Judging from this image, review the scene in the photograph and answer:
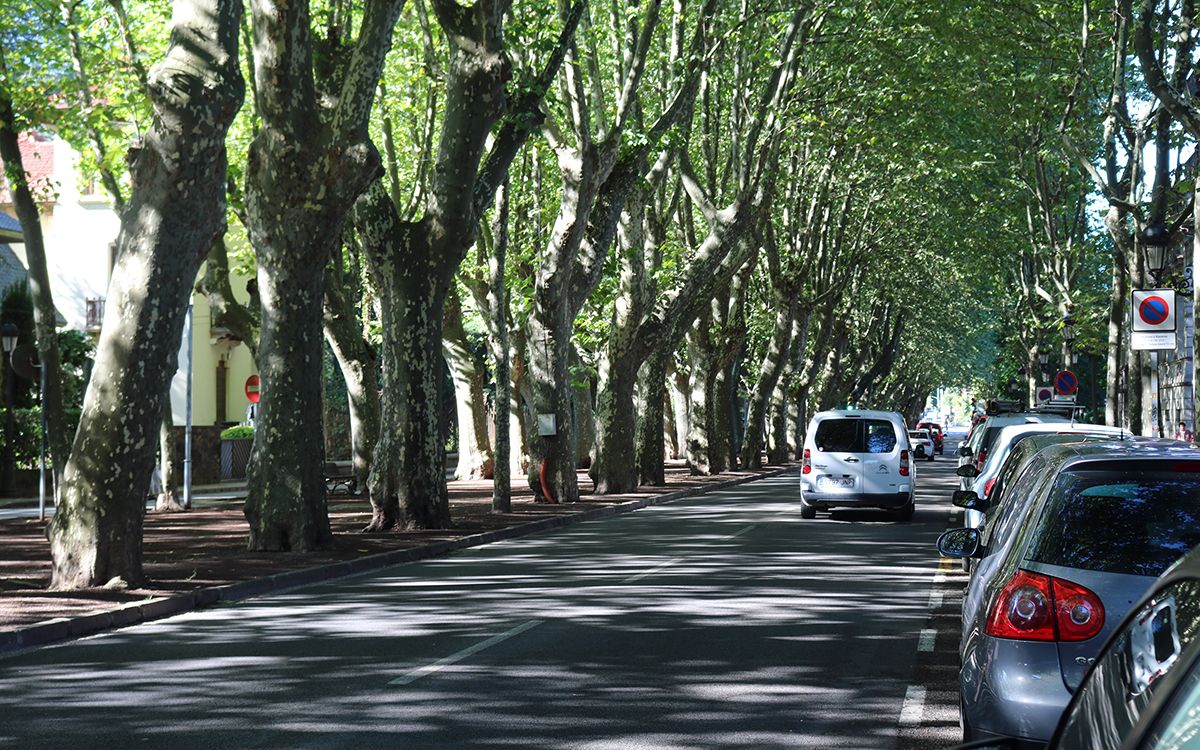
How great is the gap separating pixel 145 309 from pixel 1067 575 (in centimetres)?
990

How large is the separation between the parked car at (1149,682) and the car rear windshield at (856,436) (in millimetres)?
22794

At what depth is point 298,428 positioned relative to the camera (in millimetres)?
18219

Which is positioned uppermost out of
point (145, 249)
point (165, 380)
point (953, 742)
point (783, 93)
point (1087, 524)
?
point (783, 93)

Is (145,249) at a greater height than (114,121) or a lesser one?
lesser

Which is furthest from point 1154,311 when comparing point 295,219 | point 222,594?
point 222,594

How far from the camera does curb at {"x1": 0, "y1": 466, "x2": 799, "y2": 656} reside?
11719 millimetres

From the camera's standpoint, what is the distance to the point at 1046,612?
596 cm

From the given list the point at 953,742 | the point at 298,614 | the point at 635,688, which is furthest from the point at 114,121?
the point at 953,742

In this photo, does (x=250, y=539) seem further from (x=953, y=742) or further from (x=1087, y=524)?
(x=1087, y=524)

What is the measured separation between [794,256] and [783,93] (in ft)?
45.5

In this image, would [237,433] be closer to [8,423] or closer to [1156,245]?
[8,423]

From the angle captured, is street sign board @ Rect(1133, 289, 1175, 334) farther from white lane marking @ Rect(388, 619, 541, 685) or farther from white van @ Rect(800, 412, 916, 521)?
white lane marking @ Rect(388, 619, 541, 685)

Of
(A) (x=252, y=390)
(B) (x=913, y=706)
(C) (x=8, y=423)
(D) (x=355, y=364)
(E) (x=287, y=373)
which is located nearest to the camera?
(B) (x=913, y=706)

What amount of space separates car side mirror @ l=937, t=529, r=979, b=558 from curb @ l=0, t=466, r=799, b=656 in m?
6.72
